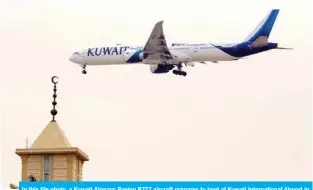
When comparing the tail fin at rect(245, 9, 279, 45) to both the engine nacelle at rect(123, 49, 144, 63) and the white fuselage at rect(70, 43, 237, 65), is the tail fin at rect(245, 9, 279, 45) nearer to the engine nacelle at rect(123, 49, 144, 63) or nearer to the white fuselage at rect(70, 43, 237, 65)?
the white fuselage at rect(70, 43, 237, 65)

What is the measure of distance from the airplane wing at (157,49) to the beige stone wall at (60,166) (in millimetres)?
51395

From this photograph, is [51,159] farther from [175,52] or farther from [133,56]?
[133,56]

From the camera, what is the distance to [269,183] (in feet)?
154

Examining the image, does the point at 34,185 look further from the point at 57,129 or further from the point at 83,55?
the point at 83,55

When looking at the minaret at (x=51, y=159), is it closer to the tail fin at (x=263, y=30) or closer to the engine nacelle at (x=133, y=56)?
the tail fin at (x=263, y=30)

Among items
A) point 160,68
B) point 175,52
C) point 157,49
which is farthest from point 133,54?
point 175,52

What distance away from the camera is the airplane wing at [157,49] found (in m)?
109

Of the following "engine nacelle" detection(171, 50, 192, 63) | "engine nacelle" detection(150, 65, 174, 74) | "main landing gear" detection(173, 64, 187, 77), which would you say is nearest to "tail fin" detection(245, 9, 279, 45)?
"engine nacelle" detection(171, 50, 192, 63)

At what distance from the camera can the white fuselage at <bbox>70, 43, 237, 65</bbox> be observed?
107 m

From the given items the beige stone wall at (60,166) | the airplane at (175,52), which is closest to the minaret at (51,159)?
the beige stone wall at (60,166)

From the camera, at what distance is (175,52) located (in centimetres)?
10956

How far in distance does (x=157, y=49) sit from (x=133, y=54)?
4188mm

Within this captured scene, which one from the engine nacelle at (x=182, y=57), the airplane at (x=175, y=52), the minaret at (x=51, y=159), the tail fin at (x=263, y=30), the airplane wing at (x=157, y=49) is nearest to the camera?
the minaret at (x=51, y=159)

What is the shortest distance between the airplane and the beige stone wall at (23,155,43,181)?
48.1 m
